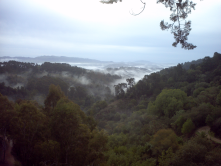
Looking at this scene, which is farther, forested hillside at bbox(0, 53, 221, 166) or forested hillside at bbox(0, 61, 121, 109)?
forested hillside at bbox(0, 61, 121, 109)

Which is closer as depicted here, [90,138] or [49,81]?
[90,138]

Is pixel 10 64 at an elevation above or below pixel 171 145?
above

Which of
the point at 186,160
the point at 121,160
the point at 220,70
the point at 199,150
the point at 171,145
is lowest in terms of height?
the point at 121,160

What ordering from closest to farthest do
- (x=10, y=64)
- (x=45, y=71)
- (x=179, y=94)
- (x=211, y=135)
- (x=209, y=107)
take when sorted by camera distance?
(x=211, y=135) < (x=209, y=107) < (x=179, y=94) < (x=10, y=64) < (x=45, y=71)

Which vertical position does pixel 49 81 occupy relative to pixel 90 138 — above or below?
below

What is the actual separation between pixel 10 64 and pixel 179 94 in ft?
287

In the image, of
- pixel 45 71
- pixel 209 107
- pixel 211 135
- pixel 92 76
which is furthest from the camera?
pixel 92 76

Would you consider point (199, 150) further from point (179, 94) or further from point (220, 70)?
point (220, 70)

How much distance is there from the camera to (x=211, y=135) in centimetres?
1124

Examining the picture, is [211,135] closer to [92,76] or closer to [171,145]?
[171,145]

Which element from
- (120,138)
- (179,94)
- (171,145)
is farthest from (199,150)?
(179,94)

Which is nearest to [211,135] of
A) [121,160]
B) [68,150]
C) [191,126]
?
[191,126]

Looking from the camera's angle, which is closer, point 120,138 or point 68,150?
point 68,150

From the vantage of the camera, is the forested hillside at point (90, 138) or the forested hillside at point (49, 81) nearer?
the forested hillside at point (90, 138)
